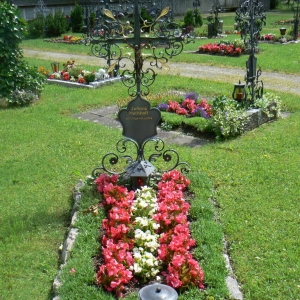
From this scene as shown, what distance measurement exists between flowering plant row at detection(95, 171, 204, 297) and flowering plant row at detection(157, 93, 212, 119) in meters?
3.40

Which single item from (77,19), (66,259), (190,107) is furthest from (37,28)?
(66,259)

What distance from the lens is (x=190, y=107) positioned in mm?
9477

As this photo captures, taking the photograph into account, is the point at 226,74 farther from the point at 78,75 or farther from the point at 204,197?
the point at 204,197

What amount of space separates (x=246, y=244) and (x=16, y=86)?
7.54 metres

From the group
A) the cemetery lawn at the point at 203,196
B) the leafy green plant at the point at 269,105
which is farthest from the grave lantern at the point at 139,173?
the leafy green plant at the point at 269,105

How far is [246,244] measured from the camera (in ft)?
16.0

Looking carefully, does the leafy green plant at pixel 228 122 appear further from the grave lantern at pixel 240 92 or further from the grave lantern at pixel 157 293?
the grave lantern at pixel 157 293

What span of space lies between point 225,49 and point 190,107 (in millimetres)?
8829

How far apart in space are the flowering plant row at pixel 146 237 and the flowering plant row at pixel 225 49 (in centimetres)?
1216

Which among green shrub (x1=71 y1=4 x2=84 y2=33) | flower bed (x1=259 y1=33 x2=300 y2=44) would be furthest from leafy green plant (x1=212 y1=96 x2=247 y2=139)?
green shrub (x1=71 y1=4 x2=84 y2=33)

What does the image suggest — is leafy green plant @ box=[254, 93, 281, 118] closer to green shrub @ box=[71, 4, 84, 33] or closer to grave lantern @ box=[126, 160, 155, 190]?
grave lantern @ box=[126, 160, 155, 190]

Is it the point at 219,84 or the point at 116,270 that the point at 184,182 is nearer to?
the point at 116,270

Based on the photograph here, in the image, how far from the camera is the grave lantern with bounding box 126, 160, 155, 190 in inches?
228

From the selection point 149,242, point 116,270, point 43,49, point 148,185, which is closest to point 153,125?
point 148,185
